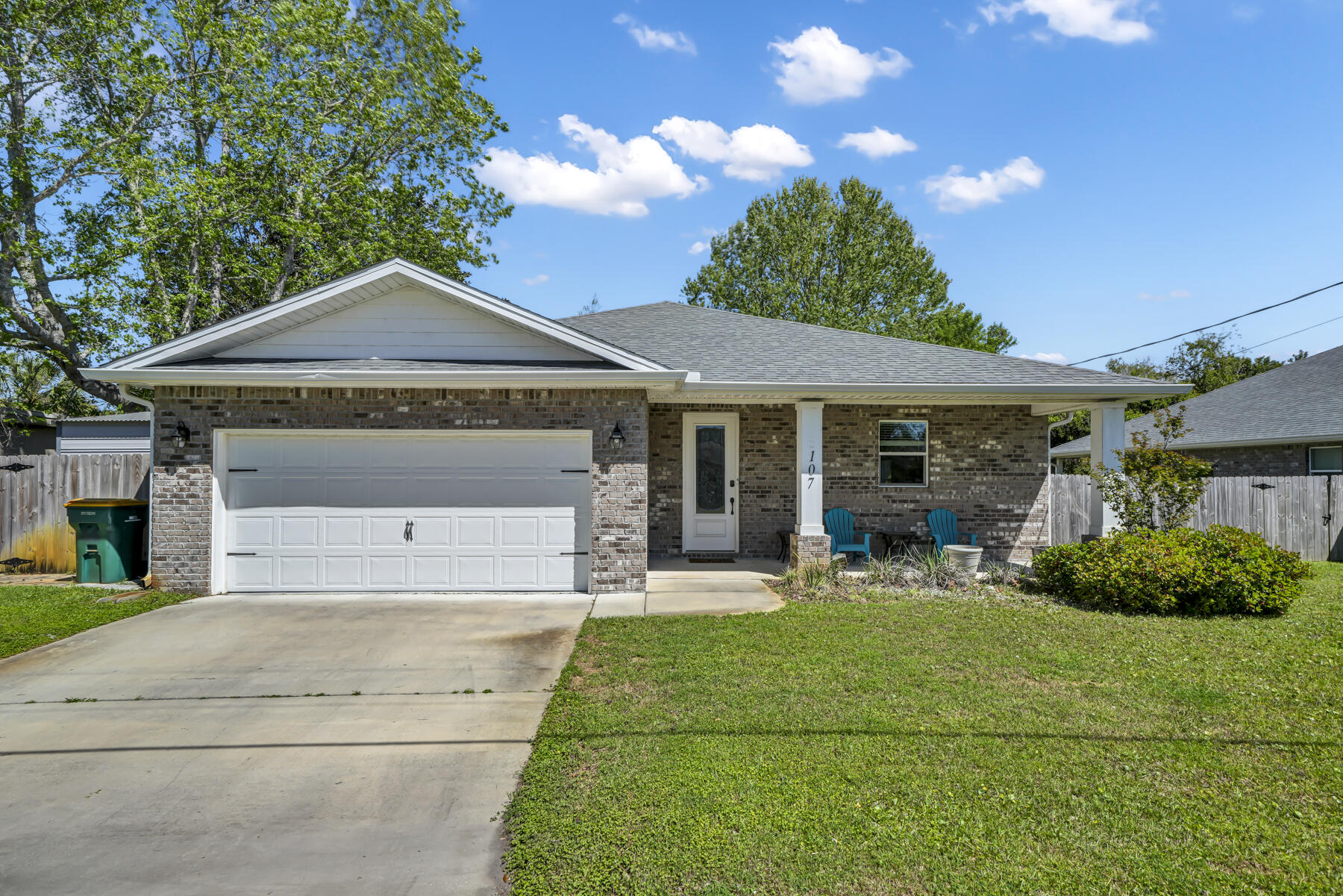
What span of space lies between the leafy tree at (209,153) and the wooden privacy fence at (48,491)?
5787mm

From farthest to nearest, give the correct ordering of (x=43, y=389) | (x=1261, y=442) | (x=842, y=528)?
(x=43, y=389), (x=1261, y=442), (x=842, y=528)

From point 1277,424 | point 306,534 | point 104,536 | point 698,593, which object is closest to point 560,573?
point 698,593

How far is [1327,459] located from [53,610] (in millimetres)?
22386

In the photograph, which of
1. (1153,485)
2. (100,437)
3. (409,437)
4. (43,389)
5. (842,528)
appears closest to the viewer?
(409,437)

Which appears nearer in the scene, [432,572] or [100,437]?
[432,572]

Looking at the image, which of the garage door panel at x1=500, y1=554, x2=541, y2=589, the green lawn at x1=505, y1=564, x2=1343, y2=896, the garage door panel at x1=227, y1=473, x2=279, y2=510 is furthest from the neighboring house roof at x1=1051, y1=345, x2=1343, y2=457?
the garage door panel at x1=227, y1=473, x2=279, y2=510

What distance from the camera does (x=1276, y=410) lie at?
1652cm

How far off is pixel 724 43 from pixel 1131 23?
6706mm

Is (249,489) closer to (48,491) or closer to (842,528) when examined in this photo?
(48,491)

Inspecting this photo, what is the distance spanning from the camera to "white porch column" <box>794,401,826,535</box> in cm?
973

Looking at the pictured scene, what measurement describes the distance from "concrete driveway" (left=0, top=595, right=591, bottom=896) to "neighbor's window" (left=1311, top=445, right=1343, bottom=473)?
1684cm

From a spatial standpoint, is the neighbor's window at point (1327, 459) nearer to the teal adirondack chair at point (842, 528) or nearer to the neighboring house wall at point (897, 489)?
the neighboring house wall at point (897, 489)

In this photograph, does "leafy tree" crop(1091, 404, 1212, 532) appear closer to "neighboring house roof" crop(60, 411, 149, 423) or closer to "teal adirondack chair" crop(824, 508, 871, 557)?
"teal adirondack chair" crop(824, 508, 871, 557)

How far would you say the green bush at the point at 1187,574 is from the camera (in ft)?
24.7
